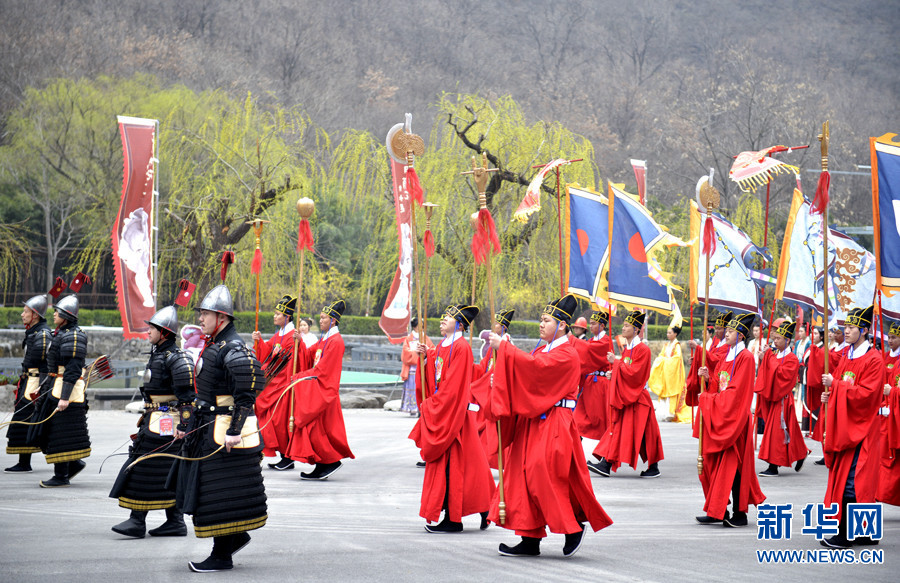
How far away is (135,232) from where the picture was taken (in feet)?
43.1

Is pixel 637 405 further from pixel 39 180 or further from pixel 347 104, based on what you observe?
pixel 347 104

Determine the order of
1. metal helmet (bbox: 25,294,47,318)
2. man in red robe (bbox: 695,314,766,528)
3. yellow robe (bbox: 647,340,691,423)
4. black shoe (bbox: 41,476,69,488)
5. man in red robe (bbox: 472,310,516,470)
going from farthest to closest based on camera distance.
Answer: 1. yellow robe (bbox: 647,340,691,423)
2. metal helmet (bbox: 25,294,47,318)
3. black shoe (bbox: 41,476,69,488)
4. man in red robe (bbox: 472,310,516,470)
5. man in red robe (bbox: 695,314,766,528)

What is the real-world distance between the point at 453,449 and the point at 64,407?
13.6 feet

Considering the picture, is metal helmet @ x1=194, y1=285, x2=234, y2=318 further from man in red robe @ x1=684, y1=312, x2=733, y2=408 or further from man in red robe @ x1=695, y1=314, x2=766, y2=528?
man in red robe @ x1=684, y1=312, x2=733, y2=408

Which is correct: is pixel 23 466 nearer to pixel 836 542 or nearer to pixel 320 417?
pixel 320 417

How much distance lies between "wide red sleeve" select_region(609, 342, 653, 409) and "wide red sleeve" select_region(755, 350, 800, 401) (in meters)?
1.65

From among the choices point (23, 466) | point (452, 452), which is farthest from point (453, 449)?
point (23, 466)

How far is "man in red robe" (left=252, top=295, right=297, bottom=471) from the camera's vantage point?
10.8 meters

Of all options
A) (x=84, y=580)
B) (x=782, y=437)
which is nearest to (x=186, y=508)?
(x=84, y=580)

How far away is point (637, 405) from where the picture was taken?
11.1 meters

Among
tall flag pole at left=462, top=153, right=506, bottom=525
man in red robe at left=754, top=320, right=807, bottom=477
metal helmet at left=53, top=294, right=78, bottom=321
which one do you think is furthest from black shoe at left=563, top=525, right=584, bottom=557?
metal helmet at left=53, top=294, right=78, bottom=321

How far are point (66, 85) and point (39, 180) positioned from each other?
3.18 m

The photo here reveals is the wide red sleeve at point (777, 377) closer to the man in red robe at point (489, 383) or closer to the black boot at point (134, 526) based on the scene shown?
the man in red robe at point (489, 383)

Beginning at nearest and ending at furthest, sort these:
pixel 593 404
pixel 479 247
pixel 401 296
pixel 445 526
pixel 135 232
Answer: pixel 445 526
pixel 479 247
pixel 593 404
pixel 135 232
pixel 401 296
